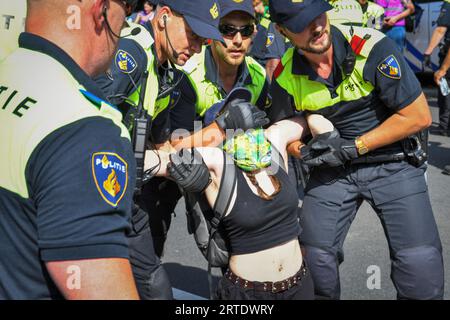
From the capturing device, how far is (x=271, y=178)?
122 inches

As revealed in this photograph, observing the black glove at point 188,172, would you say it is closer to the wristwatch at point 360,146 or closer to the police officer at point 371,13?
the wristwatch at point 360,146

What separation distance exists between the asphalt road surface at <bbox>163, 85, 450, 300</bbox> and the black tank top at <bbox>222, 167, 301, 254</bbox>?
1112 mm

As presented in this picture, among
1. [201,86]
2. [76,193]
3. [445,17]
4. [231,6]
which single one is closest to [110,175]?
[76,193]

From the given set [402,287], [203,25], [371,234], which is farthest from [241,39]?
[371,234]

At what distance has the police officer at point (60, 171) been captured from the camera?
3.52 feet

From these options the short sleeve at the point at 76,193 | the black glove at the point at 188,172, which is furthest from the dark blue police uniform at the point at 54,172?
the black glove at the point at 188,172

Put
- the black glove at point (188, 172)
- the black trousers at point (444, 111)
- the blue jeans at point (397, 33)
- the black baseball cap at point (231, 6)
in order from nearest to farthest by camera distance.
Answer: the black glove at point (188, 172) < the black baseball cap at point (231, 6) < the black trousers at point (444, 111) < the blue jeans at point (397, 33)

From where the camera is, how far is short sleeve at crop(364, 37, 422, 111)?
2.94 m

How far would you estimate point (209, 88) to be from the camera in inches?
141

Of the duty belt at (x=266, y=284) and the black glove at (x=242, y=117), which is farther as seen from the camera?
the black glove at (x=242, y=117)

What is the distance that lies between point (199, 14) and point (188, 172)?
800 millimetres

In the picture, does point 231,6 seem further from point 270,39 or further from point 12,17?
point 270,39

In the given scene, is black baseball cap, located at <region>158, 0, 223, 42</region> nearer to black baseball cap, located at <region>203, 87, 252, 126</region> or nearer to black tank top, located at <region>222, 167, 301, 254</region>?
black baseball cap, located at <region>203, 87, 252, 126</region>

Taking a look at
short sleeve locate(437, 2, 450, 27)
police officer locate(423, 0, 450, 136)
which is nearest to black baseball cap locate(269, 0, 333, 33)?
police officer locate(423, 0, 450, 136)
